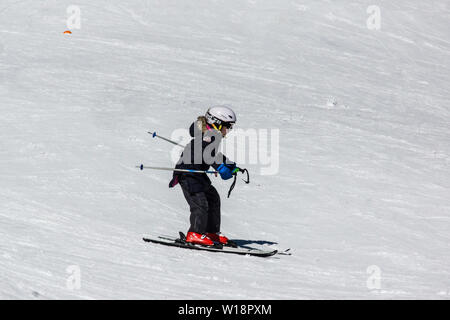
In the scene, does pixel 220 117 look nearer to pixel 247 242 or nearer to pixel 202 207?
pixel 202 207

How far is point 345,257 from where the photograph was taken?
884cm

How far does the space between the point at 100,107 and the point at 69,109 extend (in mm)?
700

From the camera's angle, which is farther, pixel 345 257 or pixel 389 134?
pixel 389 134

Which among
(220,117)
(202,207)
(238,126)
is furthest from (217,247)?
(238,126)

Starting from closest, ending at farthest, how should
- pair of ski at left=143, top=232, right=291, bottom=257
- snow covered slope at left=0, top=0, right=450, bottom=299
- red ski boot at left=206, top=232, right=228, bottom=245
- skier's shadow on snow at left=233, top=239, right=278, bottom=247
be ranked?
snow covered slope at left=0, top=0, right=450, bottom=299, pair of ski at left=143, top=232, right=291, bottom=257, red ski boot at left=206, top=232, right=228, bottom=245, skier's shadow on snow at left=233, top=239, right=278, bottom=247

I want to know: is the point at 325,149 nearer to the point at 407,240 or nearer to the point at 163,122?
the point at 163,122

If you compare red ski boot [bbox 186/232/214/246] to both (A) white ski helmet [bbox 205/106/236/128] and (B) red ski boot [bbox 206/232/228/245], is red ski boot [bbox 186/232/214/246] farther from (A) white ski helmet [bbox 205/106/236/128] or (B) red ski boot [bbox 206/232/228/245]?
(A) white ski helmet [bbox 205/106/236/128]

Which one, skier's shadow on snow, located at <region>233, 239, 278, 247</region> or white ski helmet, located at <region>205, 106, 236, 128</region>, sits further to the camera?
skier's shadow on snow, located at <region>233, 239, 278, 247</region>

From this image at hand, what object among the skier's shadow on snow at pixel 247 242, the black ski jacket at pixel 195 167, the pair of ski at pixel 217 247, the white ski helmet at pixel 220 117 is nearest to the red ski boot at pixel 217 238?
the pair of ski at pixel 217 247

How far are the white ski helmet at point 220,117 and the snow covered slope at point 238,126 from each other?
5.09 feet

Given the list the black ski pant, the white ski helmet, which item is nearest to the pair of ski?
the black ski pant

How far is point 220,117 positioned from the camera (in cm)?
833

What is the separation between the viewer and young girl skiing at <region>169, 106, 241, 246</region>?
830 centimetres
